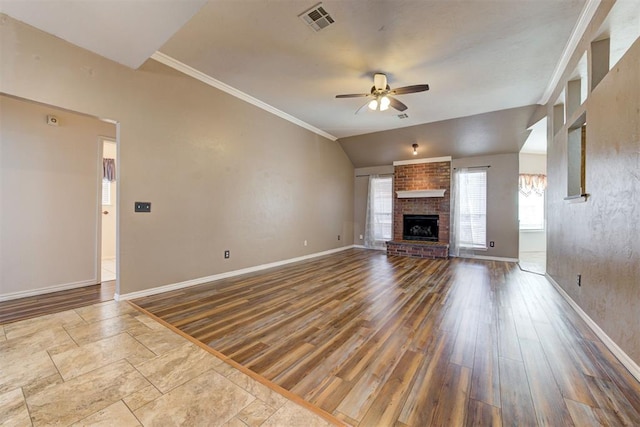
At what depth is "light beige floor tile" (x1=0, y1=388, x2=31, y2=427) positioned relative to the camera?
1275 millimetres

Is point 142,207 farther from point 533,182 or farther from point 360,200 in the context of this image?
point 533,182

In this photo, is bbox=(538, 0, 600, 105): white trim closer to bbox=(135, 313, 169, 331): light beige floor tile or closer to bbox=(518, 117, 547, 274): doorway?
bbox=(518, 117, 547, 274): doorway

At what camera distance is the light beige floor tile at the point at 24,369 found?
1.57m

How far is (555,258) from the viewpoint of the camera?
370cm

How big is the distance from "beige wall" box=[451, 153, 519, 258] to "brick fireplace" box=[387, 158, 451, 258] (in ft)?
2.97

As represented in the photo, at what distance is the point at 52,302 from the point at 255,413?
3.21m

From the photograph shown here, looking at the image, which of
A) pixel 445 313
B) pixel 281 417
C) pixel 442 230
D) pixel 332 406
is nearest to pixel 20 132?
pixel 281 417

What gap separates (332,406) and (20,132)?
4.58 metres

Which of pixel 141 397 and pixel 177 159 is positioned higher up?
pixel 177 159

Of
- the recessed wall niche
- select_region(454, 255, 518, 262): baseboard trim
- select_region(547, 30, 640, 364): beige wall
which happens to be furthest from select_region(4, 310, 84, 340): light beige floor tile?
select_region(454, 255, 518, 262): baseboard trim

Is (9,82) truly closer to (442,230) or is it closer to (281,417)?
(281,417)

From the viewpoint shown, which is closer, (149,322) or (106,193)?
(149,322)

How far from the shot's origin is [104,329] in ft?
7.52

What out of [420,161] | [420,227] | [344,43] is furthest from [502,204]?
[344,43]
